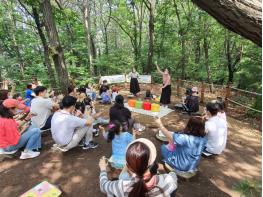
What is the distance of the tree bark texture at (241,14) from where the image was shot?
1.35m

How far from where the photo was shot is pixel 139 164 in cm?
159

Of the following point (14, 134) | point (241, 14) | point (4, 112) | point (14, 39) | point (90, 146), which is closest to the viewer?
point (241, 14)

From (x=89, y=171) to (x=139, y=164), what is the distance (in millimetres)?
2628

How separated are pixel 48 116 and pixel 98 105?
3.44m

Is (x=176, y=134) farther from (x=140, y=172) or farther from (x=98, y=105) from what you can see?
(x=98, y=105)

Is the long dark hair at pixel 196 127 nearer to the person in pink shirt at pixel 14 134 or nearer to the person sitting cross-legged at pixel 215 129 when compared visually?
the person sitting cross-legged at pixel 215 129

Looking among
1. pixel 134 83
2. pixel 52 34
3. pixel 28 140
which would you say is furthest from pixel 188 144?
pixel 134 83

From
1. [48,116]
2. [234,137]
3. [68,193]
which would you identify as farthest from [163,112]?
[68,193]

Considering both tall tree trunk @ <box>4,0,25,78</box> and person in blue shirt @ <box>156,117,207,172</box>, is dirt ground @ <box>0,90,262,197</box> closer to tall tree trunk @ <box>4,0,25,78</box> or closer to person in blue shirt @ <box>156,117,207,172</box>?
person in blue shirt @ <box>156,117,207,172</box>

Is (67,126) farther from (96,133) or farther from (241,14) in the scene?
(241,14)

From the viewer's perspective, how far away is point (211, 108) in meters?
4.15

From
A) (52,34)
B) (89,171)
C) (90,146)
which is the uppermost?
(52,34)

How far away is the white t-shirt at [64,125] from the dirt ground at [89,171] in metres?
0.52

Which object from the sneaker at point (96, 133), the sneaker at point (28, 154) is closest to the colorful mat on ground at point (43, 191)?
the sneaker at point (28, 154)
